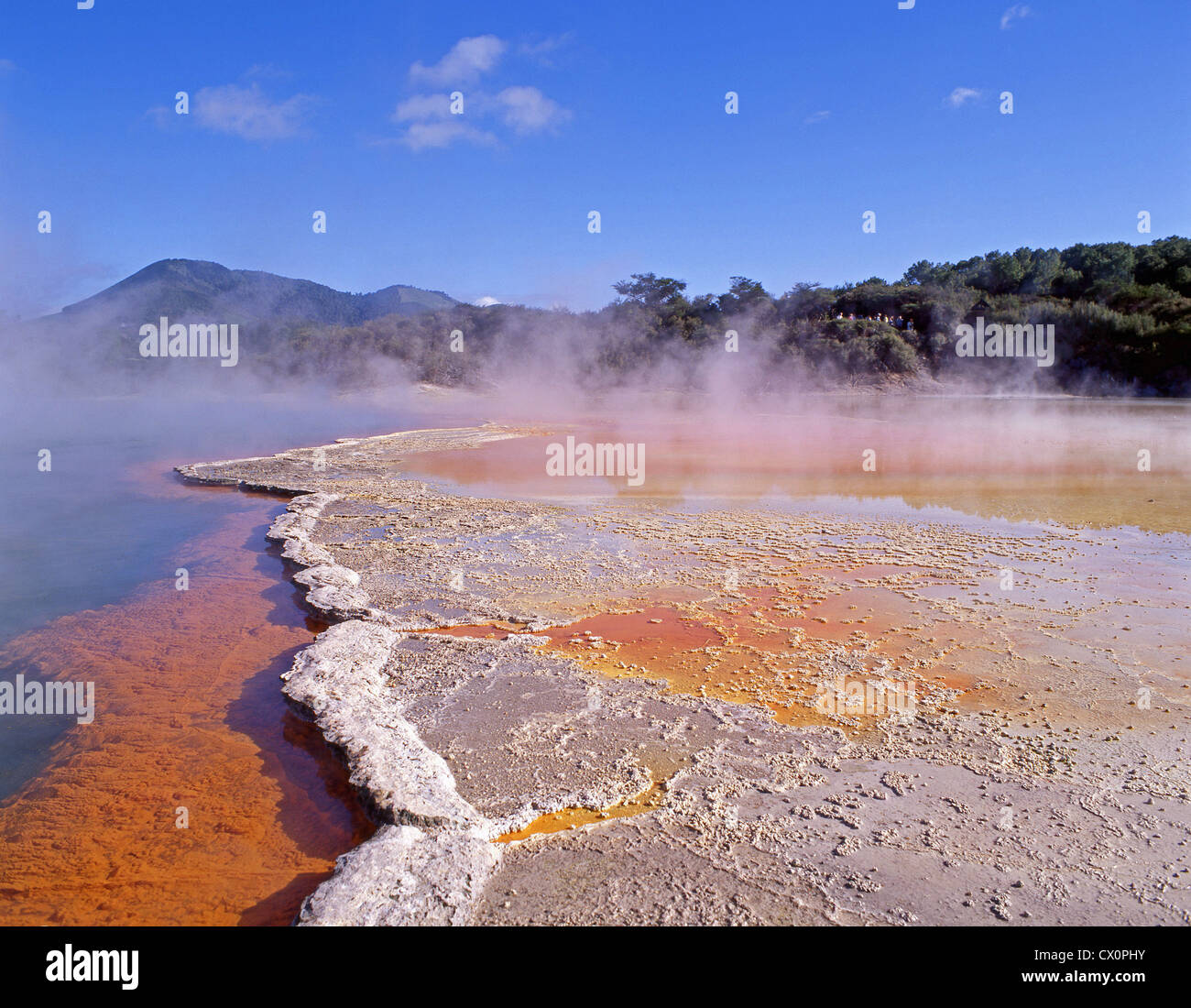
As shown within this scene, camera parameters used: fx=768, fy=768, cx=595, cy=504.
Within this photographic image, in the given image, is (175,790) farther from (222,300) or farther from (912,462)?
(222,300)

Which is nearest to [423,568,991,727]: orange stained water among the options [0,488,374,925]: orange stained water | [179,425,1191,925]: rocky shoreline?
[179,425,1191,925]: rocky shoreline

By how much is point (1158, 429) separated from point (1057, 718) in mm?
13430

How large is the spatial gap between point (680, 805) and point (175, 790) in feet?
5.87

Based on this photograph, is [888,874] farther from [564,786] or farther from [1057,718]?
[1057,718]

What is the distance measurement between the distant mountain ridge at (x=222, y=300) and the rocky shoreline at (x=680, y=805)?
122 ft

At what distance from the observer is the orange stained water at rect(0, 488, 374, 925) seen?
2.18 metres

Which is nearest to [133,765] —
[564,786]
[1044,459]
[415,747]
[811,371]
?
[415,747]

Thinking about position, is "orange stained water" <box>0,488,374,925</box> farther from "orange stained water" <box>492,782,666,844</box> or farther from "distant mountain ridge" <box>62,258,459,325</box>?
"distant mountain ridge" <box>62,258,459,325</box>

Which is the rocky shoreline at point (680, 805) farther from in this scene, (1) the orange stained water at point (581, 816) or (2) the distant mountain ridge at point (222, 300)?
(2) the distant mountain ridge at point (222, 300)

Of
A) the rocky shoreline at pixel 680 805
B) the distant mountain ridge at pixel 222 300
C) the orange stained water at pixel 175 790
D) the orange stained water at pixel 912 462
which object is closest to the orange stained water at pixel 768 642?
the rocky shoreline at pixel 680 805

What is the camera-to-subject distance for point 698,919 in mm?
1909

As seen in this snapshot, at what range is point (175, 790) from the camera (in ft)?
8.96

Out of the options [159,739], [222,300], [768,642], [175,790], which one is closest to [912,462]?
[768,642]
